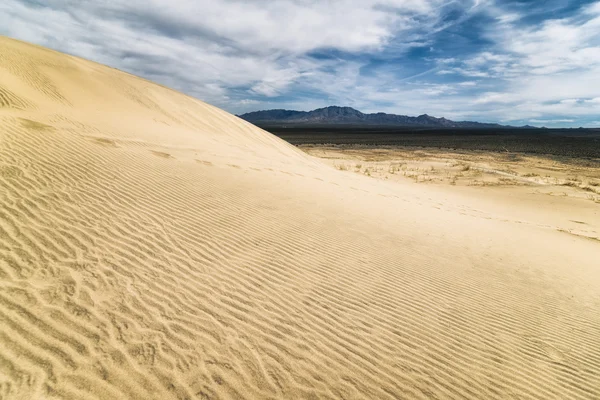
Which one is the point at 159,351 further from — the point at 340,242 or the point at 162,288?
the point at 340,242

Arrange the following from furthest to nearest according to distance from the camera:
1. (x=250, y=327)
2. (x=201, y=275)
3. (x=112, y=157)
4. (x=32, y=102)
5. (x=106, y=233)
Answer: (x=32, y=102) → (x=112, y=157) → (x=106, y=233) → (x=201, y=275) → (x=250, y=327)

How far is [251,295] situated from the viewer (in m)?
3.47

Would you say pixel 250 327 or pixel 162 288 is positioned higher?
pixel 162 288

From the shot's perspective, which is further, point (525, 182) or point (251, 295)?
point (525, 182)

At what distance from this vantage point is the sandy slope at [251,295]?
2.46m

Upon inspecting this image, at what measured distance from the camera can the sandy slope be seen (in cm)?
246

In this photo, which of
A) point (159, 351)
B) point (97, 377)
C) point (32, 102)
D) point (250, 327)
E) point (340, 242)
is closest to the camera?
point (97, 377)

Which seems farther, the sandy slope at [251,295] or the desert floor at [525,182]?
the desert floor at [525,182]

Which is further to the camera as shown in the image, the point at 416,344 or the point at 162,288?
the point at 162,288

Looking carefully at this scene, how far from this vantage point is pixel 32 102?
1132 centimetres

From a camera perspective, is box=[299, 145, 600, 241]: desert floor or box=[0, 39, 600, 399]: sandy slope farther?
box=[299, 145, 600, 241]: desert floor

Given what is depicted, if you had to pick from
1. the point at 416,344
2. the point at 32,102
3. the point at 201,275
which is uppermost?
the point at 32,102

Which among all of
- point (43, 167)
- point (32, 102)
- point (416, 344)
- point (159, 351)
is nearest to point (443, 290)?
point (416, 344)

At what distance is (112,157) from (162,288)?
525cm
